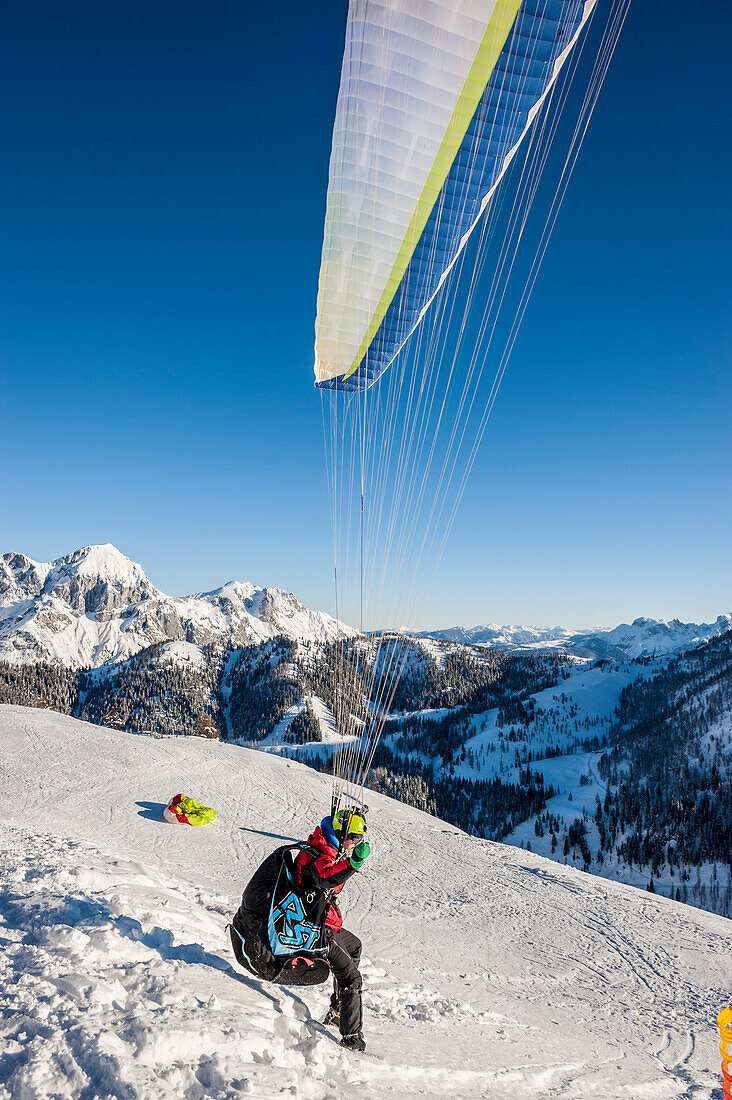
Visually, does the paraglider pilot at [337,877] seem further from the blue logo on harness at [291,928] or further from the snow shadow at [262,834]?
the snow shadow at [262,834]

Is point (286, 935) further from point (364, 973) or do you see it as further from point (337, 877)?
point (364, 973)

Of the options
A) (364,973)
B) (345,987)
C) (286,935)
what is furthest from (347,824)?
(364,973)

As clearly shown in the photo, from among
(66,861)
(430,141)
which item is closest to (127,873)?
(66,861)

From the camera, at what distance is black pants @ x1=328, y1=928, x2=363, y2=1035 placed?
4.30 meters

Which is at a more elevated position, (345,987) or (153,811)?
(345,987)

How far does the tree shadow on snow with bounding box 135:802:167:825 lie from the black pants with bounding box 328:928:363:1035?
9.76 meters

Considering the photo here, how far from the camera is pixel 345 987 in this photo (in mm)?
4387

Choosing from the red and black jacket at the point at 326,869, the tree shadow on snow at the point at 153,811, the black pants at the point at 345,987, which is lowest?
the tree shadow on snow at the point at 153,811

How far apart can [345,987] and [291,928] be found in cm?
63

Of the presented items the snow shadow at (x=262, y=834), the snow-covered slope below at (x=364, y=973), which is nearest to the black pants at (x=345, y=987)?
the snow-covered slope below at (x=364, y=973)

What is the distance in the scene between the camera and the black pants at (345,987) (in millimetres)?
4301

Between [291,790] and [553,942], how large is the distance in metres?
10.3

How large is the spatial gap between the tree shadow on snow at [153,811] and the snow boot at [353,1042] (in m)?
9.89

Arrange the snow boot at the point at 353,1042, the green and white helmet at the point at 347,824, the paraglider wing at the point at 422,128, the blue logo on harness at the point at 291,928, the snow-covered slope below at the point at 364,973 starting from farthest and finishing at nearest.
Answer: the paraglider wing at the point at 422,128, the green and white helmet at the point at 347,824, the blue logo on harness at the point at 291,928, the snow boot at the point at 353,1042, the snow-covered slope below at the point at 364,973
